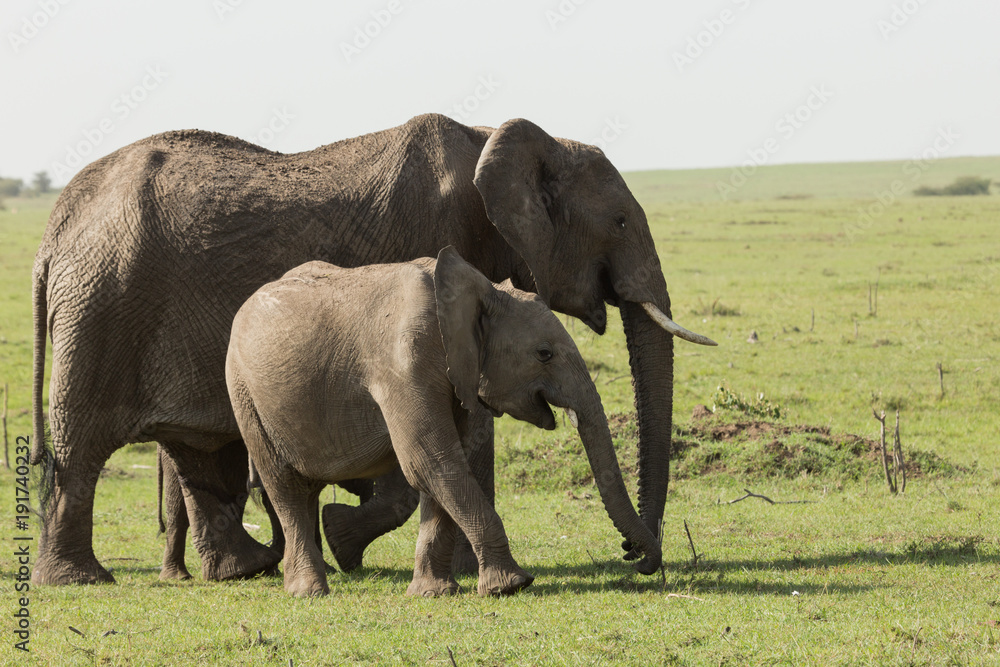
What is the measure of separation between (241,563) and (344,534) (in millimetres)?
926

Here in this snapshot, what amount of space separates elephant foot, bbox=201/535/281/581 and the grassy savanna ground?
1.13 ft

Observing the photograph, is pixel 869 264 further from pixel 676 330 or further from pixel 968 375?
pixel 676 330

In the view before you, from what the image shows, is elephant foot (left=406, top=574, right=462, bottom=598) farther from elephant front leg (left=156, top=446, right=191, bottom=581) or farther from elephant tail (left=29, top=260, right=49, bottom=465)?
elephant tail (left=29, top=260, right=49, bottom=465)

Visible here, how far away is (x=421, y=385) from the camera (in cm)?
772

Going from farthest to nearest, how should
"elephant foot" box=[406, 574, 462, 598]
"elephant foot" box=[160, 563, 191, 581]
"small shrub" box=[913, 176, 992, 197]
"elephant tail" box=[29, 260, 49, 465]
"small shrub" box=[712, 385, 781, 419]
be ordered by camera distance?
"small shrub" box=[913, 176, 992, 197] → "small shrub" box=[712, 385, 781, 419] → "elephant foot" box=[160, 563, 191, 581] → "elephant tail" box=[29, 260, 49, 465] → "elephant foot" box=[406, 574, 462, 598]

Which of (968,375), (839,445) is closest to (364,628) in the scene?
(839,445)

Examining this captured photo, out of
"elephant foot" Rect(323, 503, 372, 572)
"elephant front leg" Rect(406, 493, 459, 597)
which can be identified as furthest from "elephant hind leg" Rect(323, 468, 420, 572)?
"elephant front leg" Rect(406, 493, 459, 597)

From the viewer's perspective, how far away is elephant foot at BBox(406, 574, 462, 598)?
8117 mm

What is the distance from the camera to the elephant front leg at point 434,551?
26.7ft

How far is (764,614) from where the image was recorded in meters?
7.35

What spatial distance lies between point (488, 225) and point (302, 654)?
4.28 meters

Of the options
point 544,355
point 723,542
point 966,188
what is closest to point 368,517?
point 544,355

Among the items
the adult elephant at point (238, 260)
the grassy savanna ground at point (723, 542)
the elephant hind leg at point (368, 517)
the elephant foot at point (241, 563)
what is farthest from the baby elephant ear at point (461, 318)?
the elephant foot at point (241, 563)

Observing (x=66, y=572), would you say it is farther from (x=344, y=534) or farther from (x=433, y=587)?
(x=433, y=587)
